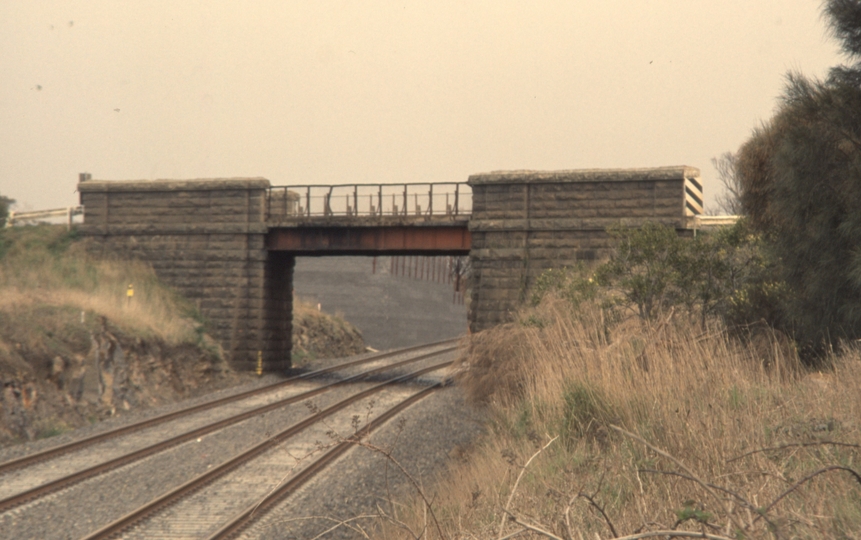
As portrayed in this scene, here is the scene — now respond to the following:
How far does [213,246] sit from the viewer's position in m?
27.5

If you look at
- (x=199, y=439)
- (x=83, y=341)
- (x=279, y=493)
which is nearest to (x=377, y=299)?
(x=83, y=341)

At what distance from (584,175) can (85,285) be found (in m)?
16.3

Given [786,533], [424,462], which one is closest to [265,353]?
[424,462]

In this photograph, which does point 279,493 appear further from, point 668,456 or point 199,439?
point 668,456

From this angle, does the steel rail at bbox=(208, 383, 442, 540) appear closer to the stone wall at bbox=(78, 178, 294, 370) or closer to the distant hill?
the stone wall at bbox=(78, 178, 294, 370)

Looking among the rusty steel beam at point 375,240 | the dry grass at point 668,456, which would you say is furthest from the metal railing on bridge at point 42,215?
the dry grass at point 668,456

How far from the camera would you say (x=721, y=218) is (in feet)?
74.9

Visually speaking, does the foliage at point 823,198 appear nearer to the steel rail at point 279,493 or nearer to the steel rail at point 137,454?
the steel rail at point 279,493

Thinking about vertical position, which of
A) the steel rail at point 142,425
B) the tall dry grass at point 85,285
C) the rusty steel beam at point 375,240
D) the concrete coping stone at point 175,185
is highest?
the concrete coping stone at point 175,185

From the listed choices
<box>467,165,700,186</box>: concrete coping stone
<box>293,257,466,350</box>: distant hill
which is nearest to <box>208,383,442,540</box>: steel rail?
<box>467,165,700,186</box>: concrete coping stone

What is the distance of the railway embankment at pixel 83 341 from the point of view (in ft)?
58.7

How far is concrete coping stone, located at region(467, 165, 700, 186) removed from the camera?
23.2m

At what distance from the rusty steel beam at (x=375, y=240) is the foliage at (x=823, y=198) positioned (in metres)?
13.0

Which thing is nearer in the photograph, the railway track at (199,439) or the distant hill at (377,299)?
the railway track at (199,439)
